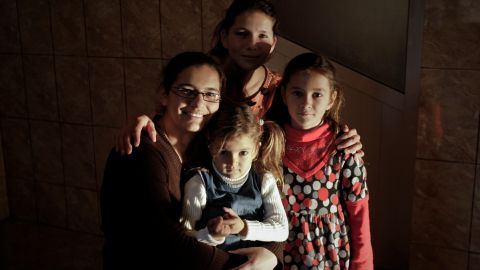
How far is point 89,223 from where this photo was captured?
2.94 meters

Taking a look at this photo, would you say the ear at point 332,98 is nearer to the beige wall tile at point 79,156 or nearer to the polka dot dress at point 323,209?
the polka dot dress at point 323,209

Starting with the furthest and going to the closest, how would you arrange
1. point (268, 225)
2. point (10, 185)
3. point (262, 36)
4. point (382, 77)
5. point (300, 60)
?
point (10, 185), point (382, 77), point (262, 36), point (300, 60), point (268, 225)

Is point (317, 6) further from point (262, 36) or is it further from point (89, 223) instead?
point (89, 223)

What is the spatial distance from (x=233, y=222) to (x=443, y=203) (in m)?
1.27

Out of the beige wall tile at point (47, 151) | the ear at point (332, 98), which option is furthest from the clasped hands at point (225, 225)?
the beige wall tile at point (47, 151)

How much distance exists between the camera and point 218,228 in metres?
1.16

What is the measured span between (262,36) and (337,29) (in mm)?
736

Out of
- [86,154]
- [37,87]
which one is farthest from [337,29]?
[37,87]

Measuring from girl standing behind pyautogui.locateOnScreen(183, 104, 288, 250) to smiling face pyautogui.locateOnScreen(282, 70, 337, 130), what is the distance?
0.32ft

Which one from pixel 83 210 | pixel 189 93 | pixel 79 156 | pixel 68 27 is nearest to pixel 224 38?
pixel 189 93

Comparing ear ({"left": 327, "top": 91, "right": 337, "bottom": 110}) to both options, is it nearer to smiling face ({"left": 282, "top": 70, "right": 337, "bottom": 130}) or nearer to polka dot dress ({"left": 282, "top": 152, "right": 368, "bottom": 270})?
smiling face ({"left": 282, "top": 70, "right": 337, "bottom": 130})

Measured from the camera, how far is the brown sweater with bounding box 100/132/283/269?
1159mm

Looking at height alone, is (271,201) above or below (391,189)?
above

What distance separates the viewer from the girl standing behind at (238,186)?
1243 mm
